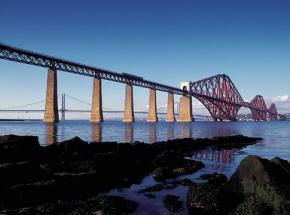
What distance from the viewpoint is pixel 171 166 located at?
13047 millimetres

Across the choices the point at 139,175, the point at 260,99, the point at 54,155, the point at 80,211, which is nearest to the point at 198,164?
the point at 139,175

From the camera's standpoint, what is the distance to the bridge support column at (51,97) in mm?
62469

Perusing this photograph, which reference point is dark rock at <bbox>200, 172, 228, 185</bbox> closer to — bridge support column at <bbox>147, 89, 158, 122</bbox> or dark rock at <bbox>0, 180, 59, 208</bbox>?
dark rock at <bbox>0, 180, 59, 208</bbox>

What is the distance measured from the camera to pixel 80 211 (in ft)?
23.7

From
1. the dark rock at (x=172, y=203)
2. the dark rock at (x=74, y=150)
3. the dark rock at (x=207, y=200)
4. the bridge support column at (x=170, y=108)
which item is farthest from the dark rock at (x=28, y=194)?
the bridge support column at (x=170, y=108)

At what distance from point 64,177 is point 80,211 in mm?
2484

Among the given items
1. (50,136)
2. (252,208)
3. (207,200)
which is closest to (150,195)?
(207,200)

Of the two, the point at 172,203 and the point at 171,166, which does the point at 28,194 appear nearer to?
the point at 172,203

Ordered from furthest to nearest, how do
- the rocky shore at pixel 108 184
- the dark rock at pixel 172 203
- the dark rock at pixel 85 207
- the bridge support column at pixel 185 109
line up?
the bridge support column at pixel 185 109 < the dark rock at pixel 172 203 < the rocky shore at pixel 108 184 < the dark rock at pixel 85 207

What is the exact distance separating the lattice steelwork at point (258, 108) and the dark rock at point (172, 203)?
154732 mm

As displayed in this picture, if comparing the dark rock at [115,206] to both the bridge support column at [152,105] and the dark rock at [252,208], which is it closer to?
the dark rock at [252,208]

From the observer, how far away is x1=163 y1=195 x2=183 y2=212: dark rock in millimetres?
7777

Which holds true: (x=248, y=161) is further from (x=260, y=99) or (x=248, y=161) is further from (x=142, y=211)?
(x=260, y=99)

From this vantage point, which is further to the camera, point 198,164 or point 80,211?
point 198,164
